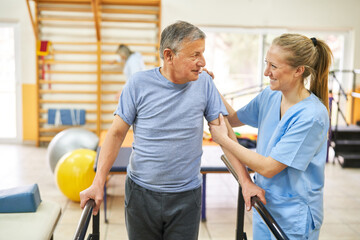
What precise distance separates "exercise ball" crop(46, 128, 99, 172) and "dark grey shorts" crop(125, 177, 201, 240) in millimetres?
2806

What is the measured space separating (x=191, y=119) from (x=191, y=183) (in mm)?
262

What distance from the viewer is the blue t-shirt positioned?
1.39 meters

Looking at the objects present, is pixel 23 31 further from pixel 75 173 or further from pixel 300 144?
pixel 300 144

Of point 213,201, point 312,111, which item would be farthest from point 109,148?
point 213,201

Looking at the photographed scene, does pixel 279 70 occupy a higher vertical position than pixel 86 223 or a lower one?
higher

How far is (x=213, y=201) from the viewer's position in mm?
3816

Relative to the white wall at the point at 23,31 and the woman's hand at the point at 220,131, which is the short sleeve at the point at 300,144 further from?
the white wall at the point at 23,31

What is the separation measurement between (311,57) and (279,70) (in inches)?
5.2

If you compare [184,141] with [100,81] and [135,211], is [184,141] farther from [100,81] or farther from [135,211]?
[100,81]

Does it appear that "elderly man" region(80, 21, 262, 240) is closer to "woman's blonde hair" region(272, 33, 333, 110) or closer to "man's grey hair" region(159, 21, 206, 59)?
"man's grey hair" region(159, 21, 206, 59)

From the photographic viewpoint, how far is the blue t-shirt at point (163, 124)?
1391 millimetres

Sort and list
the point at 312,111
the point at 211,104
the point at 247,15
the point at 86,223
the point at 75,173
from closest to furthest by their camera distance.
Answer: the point at 86,223, the point at 312,111, the point at 211,104, the point at 75,173, the point at 247,15

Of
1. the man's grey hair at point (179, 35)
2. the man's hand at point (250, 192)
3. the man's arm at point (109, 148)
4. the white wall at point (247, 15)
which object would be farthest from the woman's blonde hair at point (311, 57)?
the white wall at point (247, 15)

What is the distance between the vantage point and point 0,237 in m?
1.79
